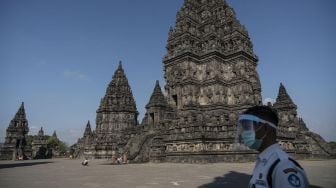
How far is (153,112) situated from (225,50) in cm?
1464

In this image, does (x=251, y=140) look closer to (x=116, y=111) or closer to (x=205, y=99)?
(x=205, y=99)

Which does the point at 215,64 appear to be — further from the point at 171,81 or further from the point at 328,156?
the point at 328,156

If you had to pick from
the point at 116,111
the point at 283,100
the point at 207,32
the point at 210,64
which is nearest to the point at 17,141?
the point at 116,111

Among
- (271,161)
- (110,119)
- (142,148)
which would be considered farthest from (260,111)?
(110,119)

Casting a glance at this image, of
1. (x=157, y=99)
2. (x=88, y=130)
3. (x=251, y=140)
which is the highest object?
(x=157, y=99)

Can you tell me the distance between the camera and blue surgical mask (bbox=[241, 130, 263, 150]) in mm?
2652

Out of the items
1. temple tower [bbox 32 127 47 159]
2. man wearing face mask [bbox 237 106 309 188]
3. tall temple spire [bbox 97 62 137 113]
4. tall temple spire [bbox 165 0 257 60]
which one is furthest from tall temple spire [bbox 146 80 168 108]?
temple tower [bbox 32 127 47 159]

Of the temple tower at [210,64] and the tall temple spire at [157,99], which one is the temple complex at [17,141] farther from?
the temple tower at [210,64]

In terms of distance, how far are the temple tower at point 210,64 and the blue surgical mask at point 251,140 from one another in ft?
79.3

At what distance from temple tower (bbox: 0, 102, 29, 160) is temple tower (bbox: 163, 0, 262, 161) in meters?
35.6

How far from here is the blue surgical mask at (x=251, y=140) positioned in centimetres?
265

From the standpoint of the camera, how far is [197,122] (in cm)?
2359

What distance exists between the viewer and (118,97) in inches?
2096

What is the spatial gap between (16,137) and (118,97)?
22693 mm
